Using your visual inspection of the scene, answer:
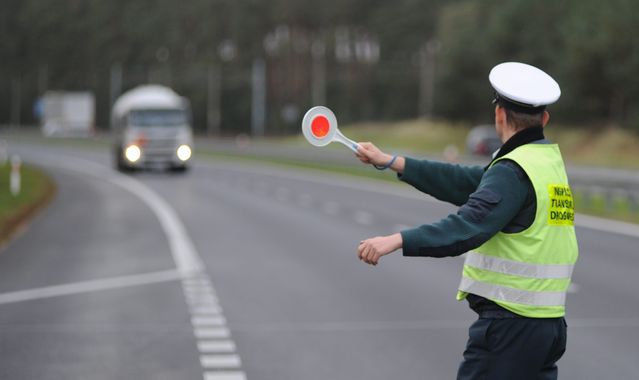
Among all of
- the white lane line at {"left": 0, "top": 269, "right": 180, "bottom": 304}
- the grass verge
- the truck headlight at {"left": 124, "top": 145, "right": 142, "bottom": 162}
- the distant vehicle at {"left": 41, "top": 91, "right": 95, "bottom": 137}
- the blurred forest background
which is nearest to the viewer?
the white lane line at {"left": 0, "top": 269, "right": 180, "bottom": 304}

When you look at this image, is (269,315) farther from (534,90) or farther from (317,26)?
(317,26)

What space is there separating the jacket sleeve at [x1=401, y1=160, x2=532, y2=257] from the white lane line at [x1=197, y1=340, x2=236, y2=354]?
5.53 meters

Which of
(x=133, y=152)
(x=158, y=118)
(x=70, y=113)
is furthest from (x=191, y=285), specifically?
(x=70, y=113)

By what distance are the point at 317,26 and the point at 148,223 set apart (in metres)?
81.9

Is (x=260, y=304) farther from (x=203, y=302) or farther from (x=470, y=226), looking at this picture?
(x=470, y=226)

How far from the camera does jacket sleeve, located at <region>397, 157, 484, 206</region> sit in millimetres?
5020

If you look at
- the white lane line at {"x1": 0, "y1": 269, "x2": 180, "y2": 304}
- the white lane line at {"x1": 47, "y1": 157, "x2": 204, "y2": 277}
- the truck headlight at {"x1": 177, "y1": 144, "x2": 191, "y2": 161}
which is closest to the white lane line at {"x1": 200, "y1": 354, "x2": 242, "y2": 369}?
the white lane line at {"x1": 0, "y1": 269, "x2": 180, "y2": 304}

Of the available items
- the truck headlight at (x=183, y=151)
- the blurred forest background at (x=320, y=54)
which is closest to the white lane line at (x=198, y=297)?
the truck headlight at (x=183, y=151)

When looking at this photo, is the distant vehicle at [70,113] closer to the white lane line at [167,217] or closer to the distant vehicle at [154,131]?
the white lane line at [167,217]

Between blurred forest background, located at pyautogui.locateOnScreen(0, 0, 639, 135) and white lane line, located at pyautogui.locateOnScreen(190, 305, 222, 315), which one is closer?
white lane line, located at pyautogui.locateOnScreen(190, 305, 222, 315)

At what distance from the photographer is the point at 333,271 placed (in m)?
15.7

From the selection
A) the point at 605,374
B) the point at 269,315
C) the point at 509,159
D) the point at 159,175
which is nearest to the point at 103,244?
the point at 269,315

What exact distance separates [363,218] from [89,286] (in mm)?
11929

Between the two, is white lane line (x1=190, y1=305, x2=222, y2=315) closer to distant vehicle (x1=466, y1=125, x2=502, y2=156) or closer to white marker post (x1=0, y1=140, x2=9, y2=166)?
white marker post (x1=0, y1=140, x2=9, y2=166)
